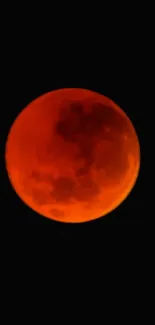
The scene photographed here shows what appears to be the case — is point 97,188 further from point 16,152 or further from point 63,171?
point 16,152

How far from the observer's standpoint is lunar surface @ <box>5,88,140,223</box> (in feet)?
22.7

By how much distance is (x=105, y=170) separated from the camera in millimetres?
7039

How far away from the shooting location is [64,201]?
7078mm

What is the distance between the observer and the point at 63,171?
273 inches

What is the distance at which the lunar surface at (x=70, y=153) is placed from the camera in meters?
6.92

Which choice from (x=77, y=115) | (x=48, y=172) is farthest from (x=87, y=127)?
(x=48, y=172)

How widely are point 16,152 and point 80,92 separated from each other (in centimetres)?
99

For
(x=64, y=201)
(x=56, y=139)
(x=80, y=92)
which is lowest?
(x=64, y=201)

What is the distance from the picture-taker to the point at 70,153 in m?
6.90

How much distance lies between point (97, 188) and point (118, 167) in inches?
12.8

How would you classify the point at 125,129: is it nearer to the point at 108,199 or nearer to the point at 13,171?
the point at 108,199

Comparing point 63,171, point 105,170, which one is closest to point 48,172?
point 63,171

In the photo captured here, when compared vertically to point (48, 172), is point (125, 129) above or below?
above

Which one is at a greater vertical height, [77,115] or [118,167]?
[77,115]
